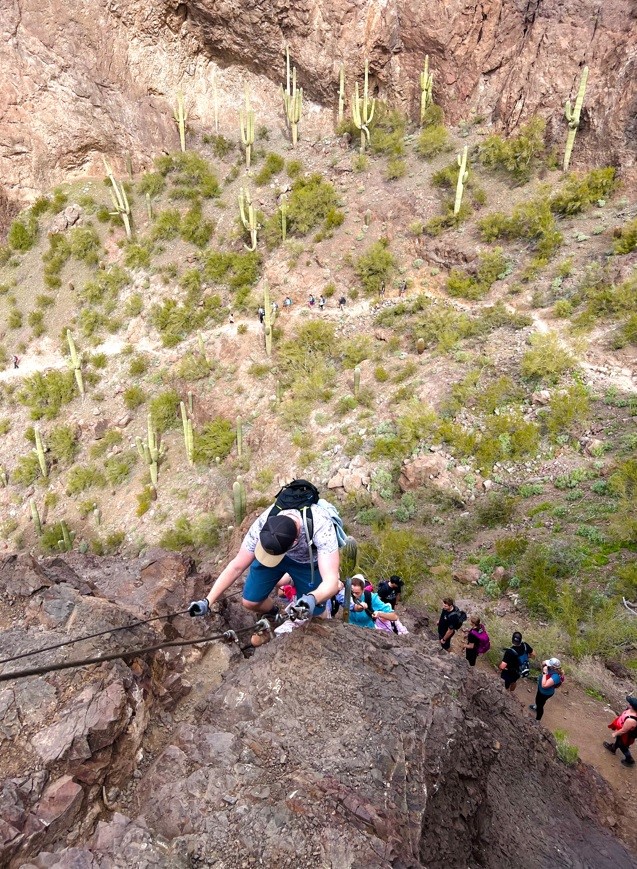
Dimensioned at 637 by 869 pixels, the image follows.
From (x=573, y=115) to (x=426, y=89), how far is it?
743cm

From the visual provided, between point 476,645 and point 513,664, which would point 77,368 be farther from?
point 513,664

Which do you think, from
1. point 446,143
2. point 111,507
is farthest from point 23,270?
point 446,143

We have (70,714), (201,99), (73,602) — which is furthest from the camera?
(201,99)

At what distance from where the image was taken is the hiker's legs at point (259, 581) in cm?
356

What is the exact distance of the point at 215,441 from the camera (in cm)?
1434

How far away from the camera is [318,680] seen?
311 cm

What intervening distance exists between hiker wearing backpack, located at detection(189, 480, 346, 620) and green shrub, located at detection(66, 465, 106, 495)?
547 inches

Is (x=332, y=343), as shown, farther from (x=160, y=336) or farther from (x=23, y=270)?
(x=23, y=270)

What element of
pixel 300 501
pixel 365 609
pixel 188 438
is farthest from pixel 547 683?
pixel 188 438

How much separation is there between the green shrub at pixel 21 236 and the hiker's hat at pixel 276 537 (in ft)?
85.4

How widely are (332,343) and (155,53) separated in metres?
19.1

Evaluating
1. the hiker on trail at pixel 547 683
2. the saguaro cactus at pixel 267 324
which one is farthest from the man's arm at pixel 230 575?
the saguaro cactus at pixel 267 324

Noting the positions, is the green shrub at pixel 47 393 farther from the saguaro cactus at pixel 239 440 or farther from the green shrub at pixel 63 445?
the saguaro cactus at pixel 239 440

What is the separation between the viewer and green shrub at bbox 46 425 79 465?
16.9m
